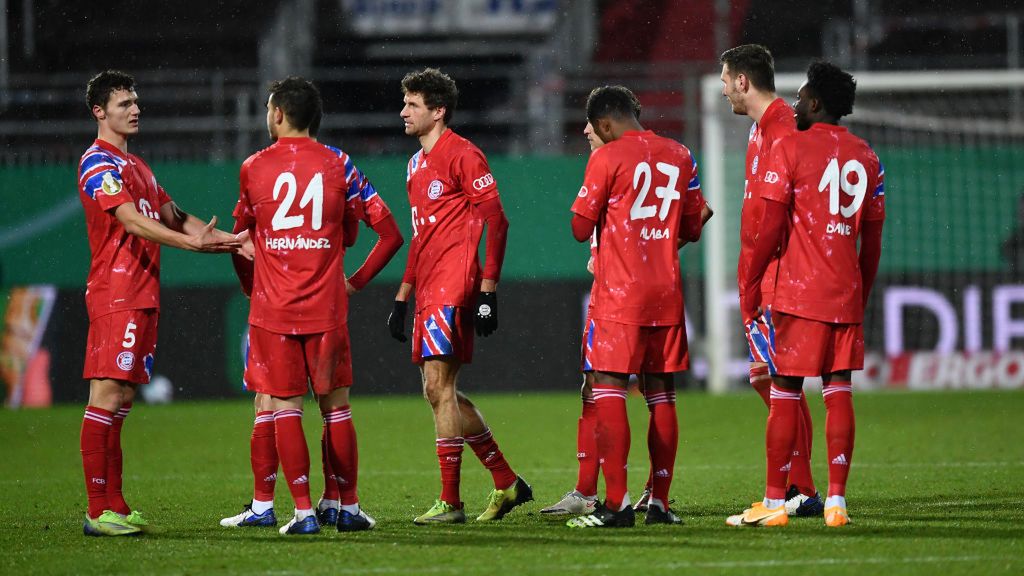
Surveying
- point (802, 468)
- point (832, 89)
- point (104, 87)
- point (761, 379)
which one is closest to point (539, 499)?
point (761, 379)

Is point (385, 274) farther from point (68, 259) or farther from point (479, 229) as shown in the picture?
point (479, 229)

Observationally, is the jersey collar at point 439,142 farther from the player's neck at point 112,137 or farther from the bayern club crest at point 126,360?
the bayern club crest at point 126,360

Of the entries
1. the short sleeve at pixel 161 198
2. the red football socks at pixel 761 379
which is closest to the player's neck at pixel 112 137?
the short sleeve at pixel 161 198

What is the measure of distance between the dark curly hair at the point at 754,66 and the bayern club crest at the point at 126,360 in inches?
120

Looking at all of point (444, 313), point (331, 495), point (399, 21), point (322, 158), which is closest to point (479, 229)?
point (444, 313)

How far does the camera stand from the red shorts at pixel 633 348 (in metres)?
6.14

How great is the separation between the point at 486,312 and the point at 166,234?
1.45m

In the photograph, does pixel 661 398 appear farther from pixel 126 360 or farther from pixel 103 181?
pixel 103 181

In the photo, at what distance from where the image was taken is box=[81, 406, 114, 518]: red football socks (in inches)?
248

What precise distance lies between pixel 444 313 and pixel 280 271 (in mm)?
832

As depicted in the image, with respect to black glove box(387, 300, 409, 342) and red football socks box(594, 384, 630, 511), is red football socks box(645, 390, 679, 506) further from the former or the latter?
black glove box(387, 300, 409, 342)

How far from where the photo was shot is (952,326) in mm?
14727

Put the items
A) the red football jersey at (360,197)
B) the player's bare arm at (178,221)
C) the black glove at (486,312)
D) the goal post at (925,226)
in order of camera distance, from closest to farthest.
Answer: the red football jersey at (360,197)
the black glove at (486,312)
the player's bare arm at (178,221)
the goal post at (925,226)

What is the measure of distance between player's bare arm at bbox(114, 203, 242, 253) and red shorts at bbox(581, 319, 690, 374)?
1665mm
